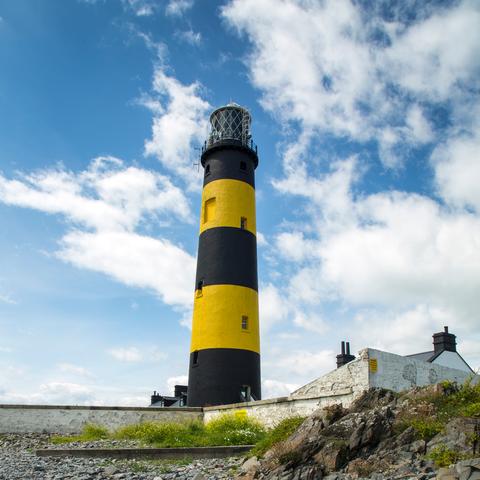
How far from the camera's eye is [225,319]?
1995 cm

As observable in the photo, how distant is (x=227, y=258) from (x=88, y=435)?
335 inches

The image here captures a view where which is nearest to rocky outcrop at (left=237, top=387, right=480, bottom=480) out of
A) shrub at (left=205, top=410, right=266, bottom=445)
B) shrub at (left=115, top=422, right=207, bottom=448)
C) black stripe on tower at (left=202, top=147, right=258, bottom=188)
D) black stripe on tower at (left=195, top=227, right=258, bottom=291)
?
shrub at (left=205, top=410, right=266, bottom=445)

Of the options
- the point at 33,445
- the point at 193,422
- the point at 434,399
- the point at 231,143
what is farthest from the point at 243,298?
the point at 434,399

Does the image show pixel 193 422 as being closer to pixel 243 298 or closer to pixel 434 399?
pixel 243 298

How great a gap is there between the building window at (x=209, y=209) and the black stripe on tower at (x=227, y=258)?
30.2 inches

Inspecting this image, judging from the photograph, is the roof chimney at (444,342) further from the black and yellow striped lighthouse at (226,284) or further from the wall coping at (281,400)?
the wall coping at (281,400)

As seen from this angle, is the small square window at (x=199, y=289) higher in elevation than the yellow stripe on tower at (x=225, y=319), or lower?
higher

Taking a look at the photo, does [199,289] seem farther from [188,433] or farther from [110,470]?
[110,470]

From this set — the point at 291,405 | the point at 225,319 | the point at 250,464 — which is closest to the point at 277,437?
the point at 250,464

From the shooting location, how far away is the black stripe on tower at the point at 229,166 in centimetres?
2291

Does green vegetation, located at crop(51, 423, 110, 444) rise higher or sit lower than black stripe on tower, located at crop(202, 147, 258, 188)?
lower

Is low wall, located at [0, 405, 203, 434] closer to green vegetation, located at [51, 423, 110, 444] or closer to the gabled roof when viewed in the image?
green vegetation, located at [51, 423, 110, 444]

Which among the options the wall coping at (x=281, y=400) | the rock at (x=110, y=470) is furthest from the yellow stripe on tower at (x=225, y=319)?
the rock at (x=110, y=470)

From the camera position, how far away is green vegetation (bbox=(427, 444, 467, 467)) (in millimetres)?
7828
